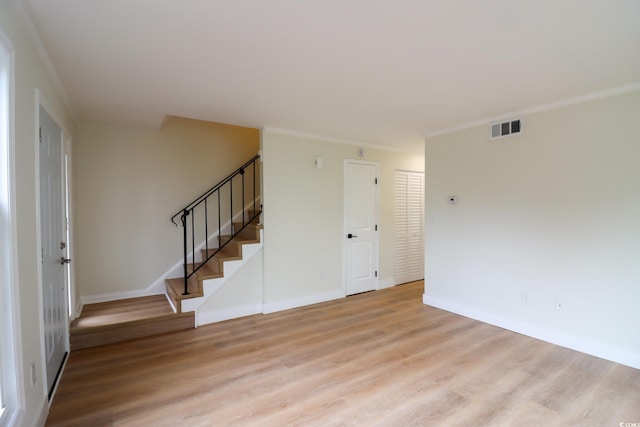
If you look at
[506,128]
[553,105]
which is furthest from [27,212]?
[553,105]

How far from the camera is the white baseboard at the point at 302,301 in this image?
4.07 metres

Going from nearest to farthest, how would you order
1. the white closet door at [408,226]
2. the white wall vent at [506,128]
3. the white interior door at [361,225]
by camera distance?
the white wall vent at [506,128], the white interior door at [361,225], the white closet door at [408,226]

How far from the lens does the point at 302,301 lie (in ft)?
14.3

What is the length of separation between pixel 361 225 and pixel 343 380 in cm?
280

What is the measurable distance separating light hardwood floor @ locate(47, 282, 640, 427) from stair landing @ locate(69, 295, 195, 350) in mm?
108

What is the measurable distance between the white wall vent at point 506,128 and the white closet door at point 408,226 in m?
1.94

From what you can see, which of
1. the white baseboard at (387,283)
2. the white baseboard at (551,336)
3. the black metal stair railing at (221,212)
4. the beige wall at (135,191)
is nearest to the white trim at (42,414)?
the beige wall at (135,191)

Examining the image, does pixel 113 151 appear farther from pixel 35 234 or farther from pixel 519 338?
pixel 519 338

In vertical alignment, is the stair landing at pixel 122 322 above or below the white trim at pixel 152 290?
below

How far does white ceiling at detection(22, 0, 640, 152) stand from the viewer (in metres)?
1.66

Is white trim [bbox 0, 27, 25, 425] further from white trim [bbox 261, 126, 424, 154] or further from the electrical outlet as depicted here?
white trim [bbox 261, 126, 424, 154]

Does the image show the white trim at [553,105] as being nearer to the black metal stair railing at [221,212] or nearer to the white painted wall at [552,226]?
the white painted wall at [552,226]

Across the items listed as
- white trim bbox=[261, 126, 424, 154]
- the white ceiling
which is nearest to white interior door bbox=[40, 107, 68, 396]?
the white ceiling

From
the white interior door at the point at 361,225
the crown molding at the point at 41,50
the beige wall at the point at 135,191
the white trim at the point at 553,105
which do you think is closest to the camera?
the crown molding at the point at 41,50
